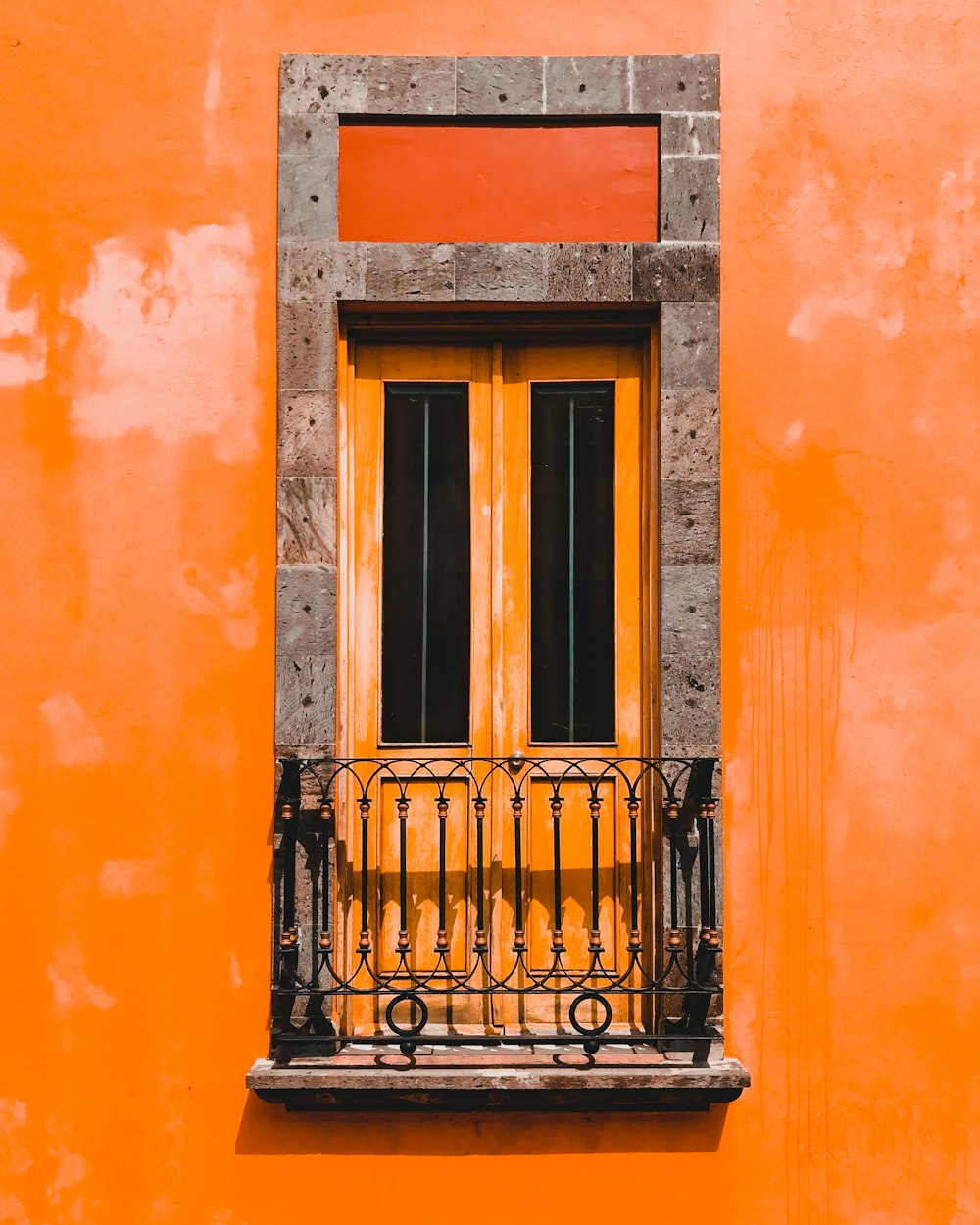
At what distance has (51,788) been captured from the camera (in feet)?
13.4

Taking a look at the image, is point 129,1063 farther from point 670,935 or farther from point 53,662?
point 670,935

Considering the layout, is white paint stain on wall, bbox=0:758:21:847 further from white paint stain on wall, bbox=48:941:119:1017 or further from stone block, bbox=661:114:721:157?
stone block, bbox=661:114:721:157

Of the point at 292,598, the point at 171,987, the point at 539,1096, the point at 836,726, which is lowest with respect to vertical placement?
the point at 539,1096

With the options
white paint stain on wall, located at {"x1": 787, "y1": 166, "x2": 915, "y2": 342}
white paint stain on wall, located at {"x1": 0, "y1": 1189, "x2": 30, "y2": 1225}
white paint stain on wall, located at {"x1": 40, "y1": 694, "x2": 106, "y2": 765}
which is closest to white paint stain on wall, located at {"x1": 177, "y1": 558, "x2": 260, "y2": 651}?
white paint stain on wall, located at {"x1": 40, "y1": 694, "x2": 106, "y2": 765}

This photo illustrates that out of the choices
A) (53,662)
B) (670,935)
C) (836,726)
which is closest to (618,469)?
(836,726)

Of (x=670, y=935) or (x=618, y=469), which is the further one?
(x=618, y=469)

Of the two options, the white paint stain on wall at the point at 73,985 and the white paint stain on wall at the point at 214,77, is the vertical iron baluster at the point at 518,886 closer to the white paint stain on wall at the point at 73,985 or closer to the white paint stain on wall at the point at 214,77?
the white paint stain on wall at the point at 73,985

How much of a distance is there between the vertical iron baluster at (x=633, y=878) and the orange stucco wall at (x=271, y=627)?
370mm

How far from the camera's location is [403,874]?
3982mm

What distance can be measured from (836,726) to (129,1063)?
2974 millimetres

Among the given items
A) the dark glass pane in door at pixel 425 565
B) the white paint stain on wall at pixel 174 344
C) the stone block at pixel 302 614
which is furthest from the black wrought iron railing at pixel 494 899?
the white paint stain on wall at pixel 174 344

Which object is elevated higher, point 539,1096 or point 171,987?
point 171,987

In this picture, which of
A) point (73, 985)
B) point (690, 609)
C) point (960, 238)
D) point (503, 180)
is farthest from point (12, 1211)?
point (960, 238)

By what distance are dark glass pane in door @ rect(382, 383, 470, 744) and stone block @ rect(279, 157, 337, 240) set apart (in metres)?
0.66
